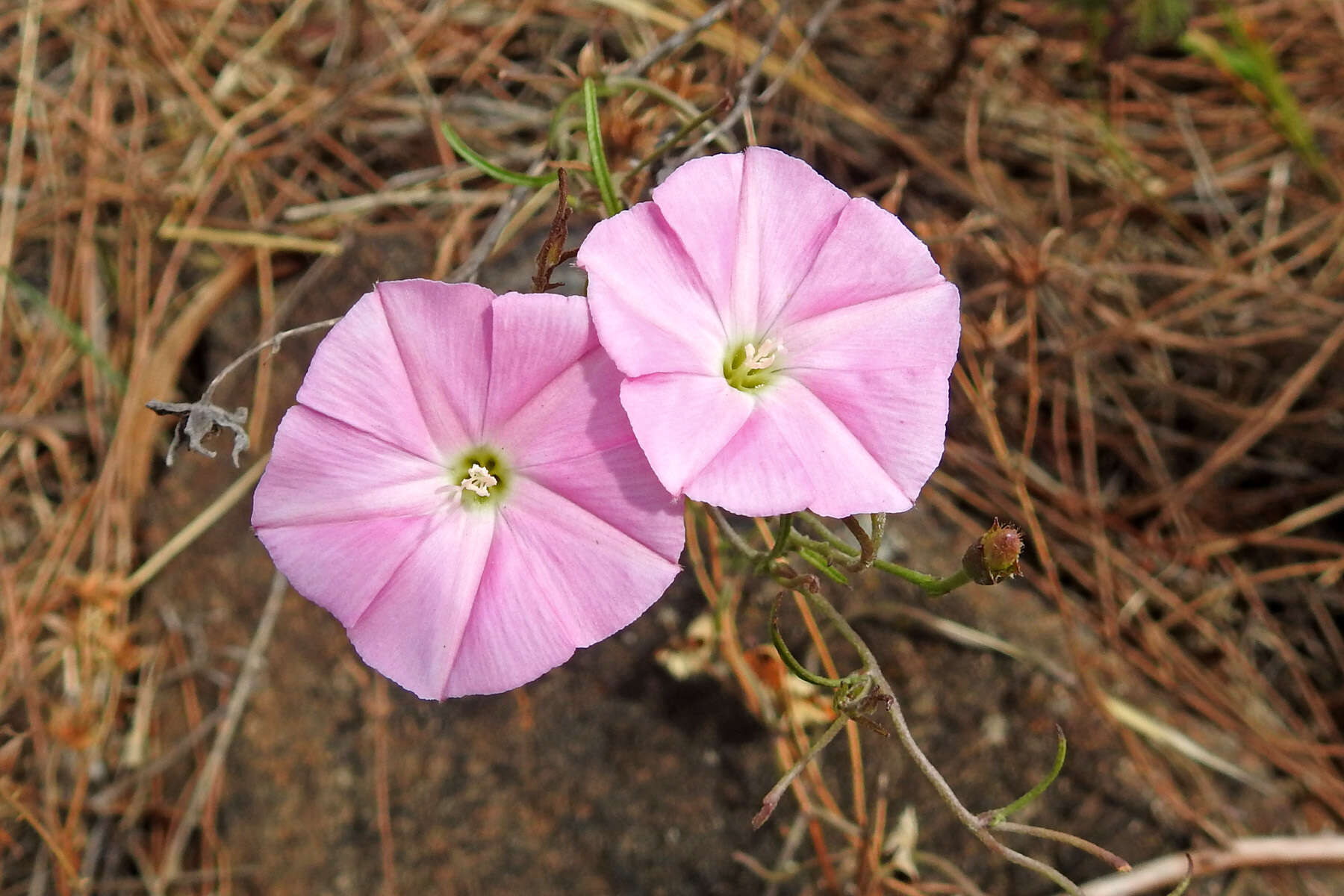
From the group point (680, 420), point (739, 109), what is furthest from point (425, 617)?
point (739, 109)

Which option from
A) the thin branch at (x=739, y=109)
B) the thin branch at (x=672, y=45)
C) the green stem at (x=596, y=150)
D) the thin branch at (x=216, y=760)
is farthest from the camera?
the thin branch at (x=216, y=760)

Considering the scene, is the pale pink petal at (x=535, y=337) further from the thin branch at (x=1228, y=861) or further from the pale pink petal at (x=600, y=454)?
the thin branch at (x=1228, y=861)

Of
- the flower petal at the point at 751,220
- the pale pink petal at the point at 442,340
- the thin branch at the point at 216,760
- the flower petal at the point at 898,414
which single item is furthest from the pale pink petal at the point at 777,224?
the thin branch at the point at 216,760

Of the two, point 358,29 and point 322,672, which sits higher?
point 358,29

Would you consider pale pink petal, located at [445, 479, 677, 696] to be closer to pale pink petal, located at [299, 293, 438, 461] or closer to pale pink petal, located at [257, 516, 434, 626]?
pale pink petal, located at [257, 516, 434, 626]

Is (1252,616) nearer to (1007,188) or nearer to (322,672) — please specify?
(1007,188)

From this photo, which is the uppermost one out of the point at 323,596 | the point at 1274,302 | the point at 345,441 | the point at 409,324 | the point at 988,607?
the point at 409,324

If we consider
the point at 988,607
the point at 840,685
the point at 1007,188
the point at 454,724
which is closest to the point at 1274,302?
the point at 1007,188
